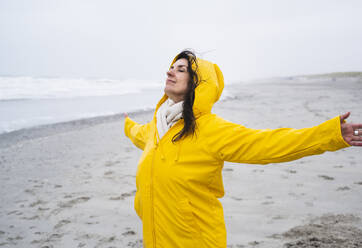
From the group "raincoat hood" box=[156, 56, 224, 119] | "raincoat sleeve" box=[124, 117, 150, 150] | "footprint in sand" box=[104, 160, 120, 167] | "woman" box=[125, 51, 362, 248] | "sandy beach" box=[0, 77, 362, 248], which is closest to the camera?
"woman" box=[125, 51, 362, 248]

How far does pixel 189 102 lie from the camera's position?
1.85 m

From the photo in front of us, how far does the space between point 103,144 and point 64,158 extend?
49.3 inches

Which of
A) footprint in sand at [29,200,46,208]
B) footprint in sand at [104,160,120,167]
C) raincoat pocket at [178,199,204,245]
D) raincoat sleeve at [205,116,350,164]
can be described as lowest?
footprint in sand at [104,160,120,167]

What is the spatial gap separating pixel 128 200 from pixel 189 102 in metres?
2.74

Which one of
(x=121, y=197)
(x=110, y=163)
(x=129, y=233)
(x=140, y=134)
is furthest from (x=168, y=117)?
(x=110, y=163)

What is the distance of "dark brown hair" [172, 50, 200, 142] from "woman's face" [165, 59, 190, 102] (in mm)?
31

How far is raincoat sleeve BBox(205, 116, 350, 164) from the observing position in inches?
56.1

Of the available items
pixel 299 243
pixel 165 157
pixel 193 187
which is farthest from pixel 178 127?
pixel 299 243

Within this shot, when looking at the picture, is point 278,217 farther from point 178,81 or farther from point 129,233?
point 178,81

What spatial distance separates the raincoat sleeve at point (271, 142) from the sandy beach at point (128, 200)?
5.89ft

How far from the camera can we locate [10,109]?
12.5 m

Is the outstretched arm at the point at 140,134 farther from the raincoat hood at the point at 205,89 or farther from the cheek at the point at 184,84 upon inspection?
the raincoat hood at the point at 205,89

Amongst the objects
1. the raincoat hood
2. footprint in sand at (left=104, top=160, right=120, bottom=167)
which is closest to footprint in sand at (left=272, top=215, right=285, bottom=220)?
the raincoat hood

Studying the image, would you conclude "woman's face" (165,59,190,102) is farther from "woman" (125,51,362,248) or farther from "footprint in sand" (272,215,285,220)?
"footprint in sand" (272,215,285,220)
